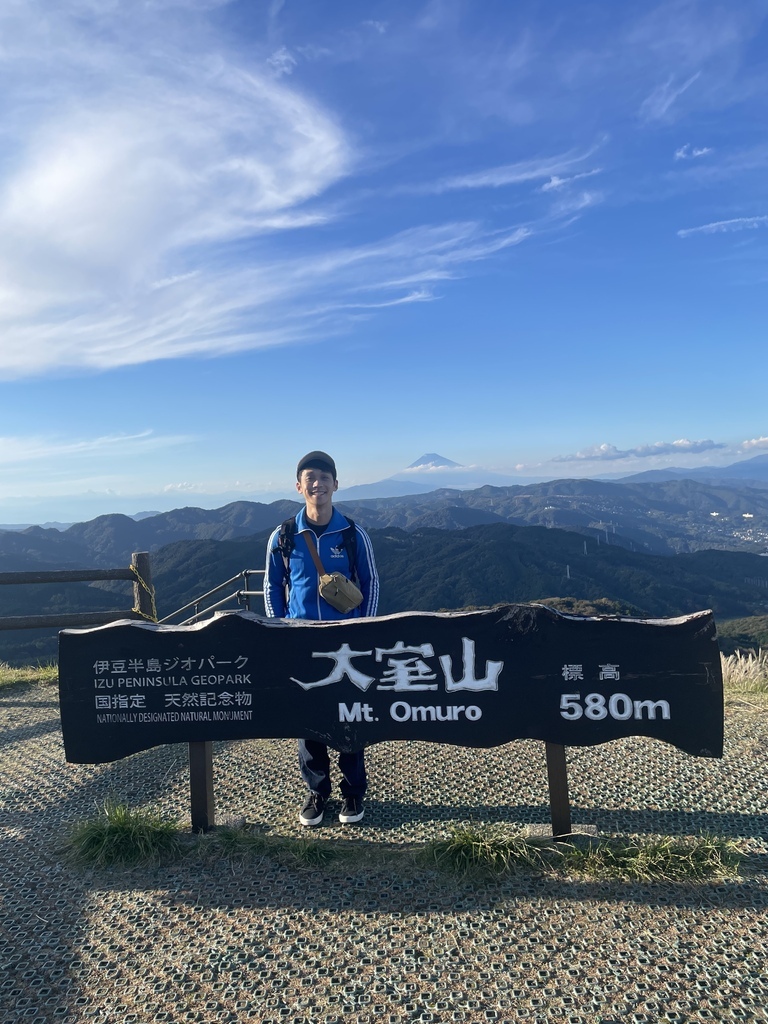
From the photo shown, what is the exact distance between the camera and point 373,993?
92.6 inches

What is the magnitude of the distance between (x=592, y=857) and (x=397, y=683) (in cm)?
124

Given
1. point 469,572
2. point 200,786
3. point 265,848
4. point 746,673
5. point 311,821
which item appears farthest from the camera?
point 469,572

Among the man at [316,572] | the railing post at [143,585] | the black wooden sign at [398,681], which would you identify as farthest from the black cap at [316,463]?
the railing post at [143,585]

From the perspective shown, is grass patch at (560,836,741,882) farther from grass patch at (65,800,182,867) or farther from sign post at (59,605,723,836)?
grass patch at (65,800,182,867)

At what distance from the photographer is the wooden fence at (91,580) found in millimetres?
6309

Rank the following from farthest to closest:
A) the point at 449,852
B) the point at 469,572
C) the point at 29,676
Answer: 1. the point at 469,572
2. the point at 29,676
3. the point at 449,852

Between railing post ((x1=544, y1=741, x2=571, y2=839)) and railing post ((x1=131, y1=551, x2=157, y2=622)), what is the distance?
194 inches

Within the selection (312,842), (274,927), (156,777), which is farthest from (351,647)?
(156,777)

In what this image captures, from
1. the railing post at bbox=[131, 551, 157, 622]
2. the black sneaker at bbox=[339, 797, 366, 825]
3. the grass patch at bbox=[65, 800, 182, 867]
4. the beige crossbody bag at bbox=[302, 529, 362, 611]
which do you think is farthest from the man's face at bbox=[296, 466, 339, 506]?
the railing post at bbox=[131, 551, 157, 622]

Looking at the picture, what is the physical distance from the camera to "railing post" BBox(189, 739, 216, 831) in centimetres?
351

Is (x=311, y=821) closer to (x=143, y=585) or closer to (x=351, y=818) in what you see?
(x=351, y=818)

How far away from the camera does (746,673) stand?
22.2ft

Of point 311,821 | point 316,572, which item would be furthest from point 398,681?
point 311,821

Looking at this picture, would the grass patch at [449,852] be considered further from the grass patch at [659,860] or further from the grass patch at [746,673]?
the grass patch at [746,673]
